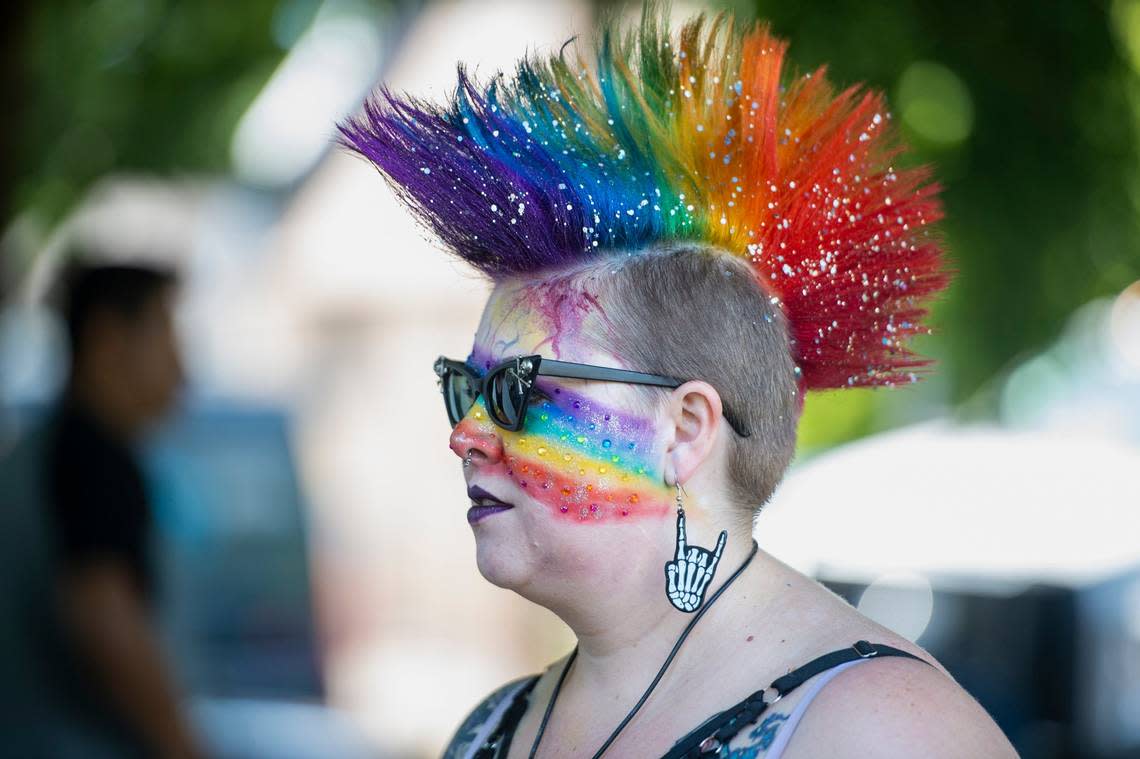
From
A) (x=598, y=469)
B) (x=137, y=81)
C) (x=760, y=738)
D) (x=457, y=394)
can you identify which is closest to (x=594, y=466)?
(x=598, y=469)

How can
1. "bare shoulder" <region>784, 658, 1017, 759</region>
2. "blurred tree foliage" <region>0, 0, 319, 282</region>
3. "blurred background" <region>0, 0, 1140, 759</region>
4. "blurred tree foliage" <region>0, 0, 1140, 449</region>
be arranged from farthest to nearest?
"blurred tree foliage" <region>0, 0, 319, 282</region>
"blurred background" <region>0, 0, 1140, 759</region>
"blurred tree foliage" <region>0, 0, 1140, 449</region>
"bare shoulder" <region>784, 658, 1017, 759</region>

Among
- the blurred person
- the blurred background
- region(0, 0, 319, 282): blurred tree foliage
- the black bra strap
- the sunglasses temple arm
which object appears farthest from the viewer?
region(0, 0, 319, 282): blurred tree foliage

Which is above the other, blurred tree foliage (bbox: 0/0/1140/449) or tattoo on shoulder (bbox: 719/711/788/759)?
blurred tree foliage (bbox: 0/0/1140/449)

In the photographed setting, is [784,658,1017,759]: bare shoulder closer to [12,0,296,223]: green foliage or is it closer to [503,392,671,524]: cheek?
[503,392,671,524]: cheek

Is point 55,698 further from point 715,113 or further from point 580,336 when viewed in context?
point 715,113

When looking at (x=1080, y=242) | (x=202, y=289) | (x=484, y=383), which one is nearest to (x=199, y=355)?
(x=202, y=289)

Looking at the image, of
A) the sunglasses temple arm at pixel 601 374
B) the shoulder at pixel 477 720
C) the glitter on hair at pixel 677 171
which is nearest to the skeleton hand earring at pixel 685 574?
the sunglasses temple arm at pixel 601 374

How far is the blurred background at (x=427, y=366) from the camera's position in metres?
3.89

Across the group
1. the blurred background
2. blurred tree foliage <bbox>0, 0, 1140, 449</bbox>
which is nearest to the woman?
the blurred background

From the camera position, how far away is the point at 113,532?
3.50 meters

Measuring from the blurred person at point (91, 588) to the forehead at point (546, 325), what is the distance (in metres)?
1.97

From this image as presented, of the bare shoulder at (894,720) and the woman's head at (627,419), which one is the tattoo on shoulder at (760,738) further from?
the woman's head at (627,419)

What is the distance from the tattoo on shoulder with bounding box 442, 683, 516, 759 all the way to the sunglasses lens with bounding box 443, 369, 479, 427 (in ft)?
1.69

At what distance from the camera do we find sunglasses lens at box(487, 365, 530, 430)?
6.06 ft
